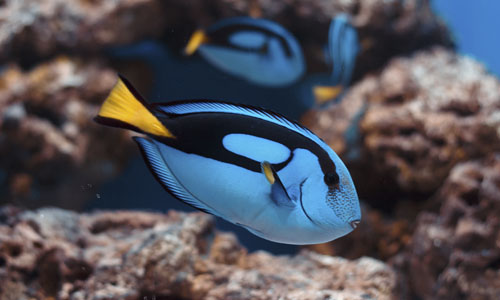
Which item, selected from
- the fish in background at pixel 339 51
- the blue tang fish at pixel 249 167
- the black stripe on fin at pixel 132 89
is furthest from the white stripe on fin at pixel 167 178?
the fish in background at pixel 339 51

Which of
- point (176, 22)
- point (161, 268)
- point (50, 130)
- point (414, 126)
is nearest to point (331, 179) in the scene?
point (161, 268)

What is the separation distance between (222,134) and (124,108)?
0.22 metres

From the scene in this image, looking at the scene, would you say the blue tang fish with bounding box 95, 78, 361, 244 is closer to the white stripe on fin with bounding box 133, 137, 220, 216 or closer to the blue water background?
the white stripe on fin with bounding box 133, 137, 220, 216

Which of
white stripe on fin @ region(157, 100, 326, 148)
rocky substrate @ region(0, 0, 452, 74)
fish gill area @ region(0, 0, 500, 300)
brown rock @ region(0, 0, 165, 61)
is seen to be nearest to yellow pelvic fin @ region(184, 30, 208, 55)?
fish gill area @ region(0, 0, 500, 300)

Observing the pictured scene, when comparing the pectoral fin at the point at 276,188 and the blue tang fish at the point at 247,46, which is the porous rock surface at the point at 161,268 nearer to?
the pectoral fin at the point at 276,188

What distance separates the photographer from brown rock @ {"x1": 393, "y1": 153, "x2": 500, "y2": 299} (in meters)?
1.98

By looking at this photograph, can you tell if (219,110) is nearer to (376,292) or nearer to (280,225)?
(280,225)

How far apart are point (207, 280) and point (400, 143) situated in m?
1.78

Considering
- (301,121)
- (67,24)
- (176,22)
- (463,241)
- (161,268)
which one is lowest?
(161,268)

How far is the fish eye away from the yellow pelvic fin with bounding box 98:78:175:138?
0.42 m

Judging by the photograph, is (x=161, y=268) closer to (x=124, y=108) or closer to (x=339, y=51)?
(x=124, y=108)

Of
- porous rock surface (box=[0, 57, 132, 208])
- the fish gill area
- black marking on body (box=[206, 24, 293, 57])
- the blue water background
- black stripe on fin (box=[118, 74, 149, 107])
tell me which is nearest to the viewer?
black stripe on fin (box=[118, 74, 149, 107])

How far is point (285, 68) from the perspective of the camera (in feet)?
7.59

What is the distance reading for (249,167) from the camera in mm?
860
